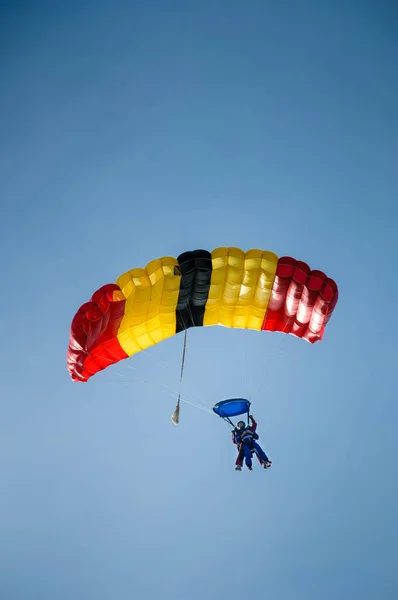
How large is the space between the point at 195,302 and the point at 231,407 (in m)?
2.53

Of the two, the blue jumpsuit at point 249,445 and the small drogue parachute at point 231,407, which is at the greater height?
the small drogue parachute at point 231,407

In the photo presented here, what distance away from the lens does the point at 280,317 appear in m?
12.9

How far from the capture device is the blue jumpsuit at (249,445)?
468 inches

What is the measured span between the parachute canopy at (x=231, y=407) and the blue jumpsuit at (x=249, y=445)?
488 mm

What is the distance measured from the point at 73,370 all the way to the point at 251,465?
437 cm

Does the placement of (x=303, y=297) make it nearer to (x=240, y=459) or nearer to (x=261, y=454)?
(x=261, y=454)

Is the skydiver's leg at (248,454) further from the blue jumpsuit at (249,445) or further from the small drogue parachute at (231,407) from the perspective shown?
the small drogue parachute at (231,407)

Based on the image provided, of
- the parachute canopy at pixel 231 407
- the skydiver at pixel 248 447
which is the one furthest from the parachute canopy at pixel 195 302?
the skydiver at pixel 248 447

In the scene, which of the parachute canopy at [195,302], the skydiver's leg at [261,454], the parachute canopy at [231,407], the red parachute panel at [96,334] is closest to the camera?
the red parachute panel at [96,334]

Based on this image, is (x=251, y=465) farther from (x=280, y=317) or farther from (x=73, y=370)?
(x=73, y=370)

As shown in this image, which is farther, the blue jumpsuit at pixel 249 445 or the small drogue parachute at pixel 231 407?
the small drogue parachute at pixel 231 407

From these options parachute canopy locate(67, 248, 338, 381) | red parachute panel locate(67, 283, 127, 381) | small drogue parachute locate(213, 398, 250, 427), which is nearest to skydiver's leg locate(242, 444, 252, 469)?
small drogue parachute locate(213, 398, 250, 427)

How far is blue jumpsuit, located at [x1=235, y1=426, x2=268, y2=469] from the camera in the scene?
11.9m

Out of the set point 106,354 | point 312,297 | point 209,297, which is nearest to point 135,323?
point 106,354
